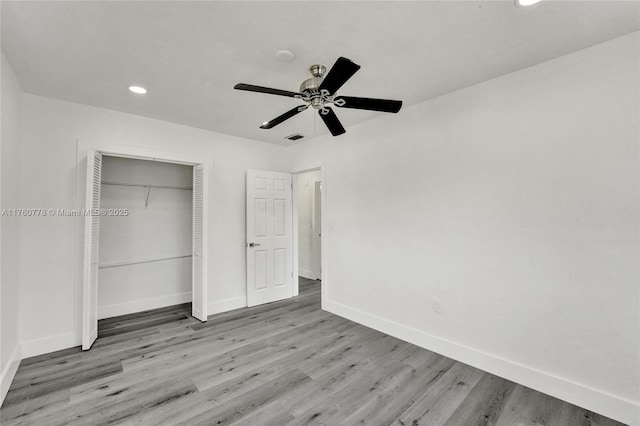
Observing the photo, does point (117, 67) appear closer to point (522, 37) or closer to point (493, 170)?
point (522, 37)

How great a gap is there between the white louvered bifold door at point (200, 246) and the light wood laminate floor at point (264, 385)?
1.45 ft

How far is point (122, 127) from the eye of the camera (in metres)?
3.32

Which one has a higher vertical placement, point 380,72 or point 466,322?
point 380,72

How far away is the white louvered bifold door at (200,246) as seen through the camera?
12.1 feet

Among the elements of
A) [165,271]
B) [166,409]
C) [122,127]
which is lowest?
[166,409]

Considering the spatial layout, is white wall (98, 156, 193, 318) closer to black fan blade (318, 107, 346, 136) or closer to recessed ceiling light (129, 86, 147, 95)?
recessed ceiling light (129, 86, 147, 95)

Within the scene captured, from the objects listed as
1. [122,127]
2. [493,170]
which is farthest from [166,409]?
[493,170]

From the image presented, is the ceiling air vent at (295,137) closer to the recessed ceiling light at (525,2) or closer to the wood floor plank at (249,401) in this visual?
the recessed ceiling light at (525,2)

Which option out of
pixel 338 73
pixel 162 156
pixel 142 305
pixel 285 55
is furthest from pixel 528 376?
pixel 142 305

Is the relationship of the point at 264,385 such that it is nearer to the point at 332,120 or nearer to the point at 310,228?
the point at 332,120

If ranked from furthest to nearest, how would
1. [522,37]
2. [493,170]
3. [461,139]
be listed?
[461,139], [493,170], [522,37]

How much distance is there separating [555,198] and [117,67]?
3.70m

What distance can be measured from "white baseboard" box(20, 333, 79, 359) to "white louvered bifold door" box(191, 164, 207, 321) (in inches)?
49.4

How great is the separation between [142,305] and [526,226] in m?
4.77
